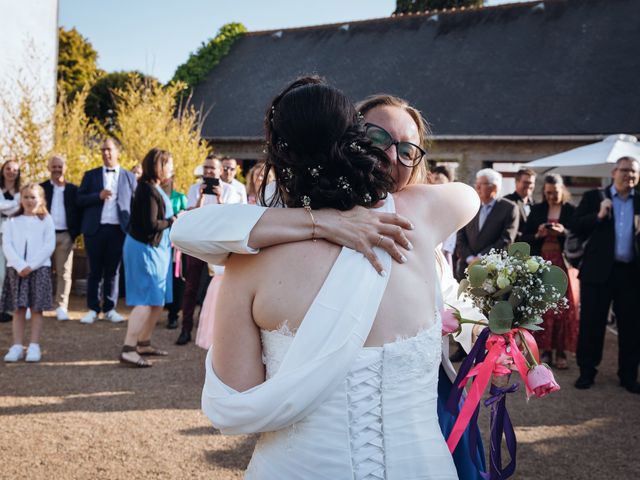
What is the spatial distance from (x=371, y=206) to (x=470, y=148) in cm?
1901

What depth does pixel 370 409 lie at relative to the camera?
171 cm

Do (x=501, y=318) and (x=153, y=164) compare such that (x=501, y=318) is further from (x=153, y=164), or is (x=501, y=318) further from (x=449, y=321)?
(x=153, y=164)

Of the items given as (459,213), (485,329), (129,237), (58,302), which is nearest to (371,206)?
(459,213)

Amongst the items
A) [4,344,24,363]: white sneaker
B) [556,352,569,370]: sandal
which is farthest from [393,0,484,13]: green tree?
[4,344,24,363]: white sneaker

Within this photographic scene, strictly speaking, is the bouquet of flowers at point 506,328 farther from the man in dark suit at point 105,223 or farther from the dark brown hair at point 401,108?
the man in dark suit at point 105,223

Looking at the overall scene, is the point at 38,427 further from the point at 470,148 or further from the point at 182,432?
the point at 470,148

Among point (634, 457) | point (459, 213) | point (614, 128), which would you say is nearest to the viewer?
point (459, 213)

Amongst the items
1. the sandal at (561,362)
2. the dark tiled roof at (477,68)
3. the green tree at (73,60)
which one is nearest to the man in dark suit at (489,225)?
the sandal at (561,362)

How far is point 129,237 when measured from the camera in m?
6.70

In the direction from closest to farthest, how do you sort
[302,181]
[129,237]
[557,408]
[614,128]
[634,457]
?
[302,181] → [634,457] → [557,408] → [129,237] → [614,128]

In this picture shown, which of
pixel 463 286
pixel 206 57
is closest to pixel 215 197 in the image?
pixel 463 286

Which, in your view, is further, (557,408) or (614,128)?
(614,128)

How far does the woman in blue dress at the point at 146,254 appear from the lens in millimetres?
6520

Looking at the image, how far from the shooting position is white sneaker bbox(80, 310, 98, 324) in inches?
349
